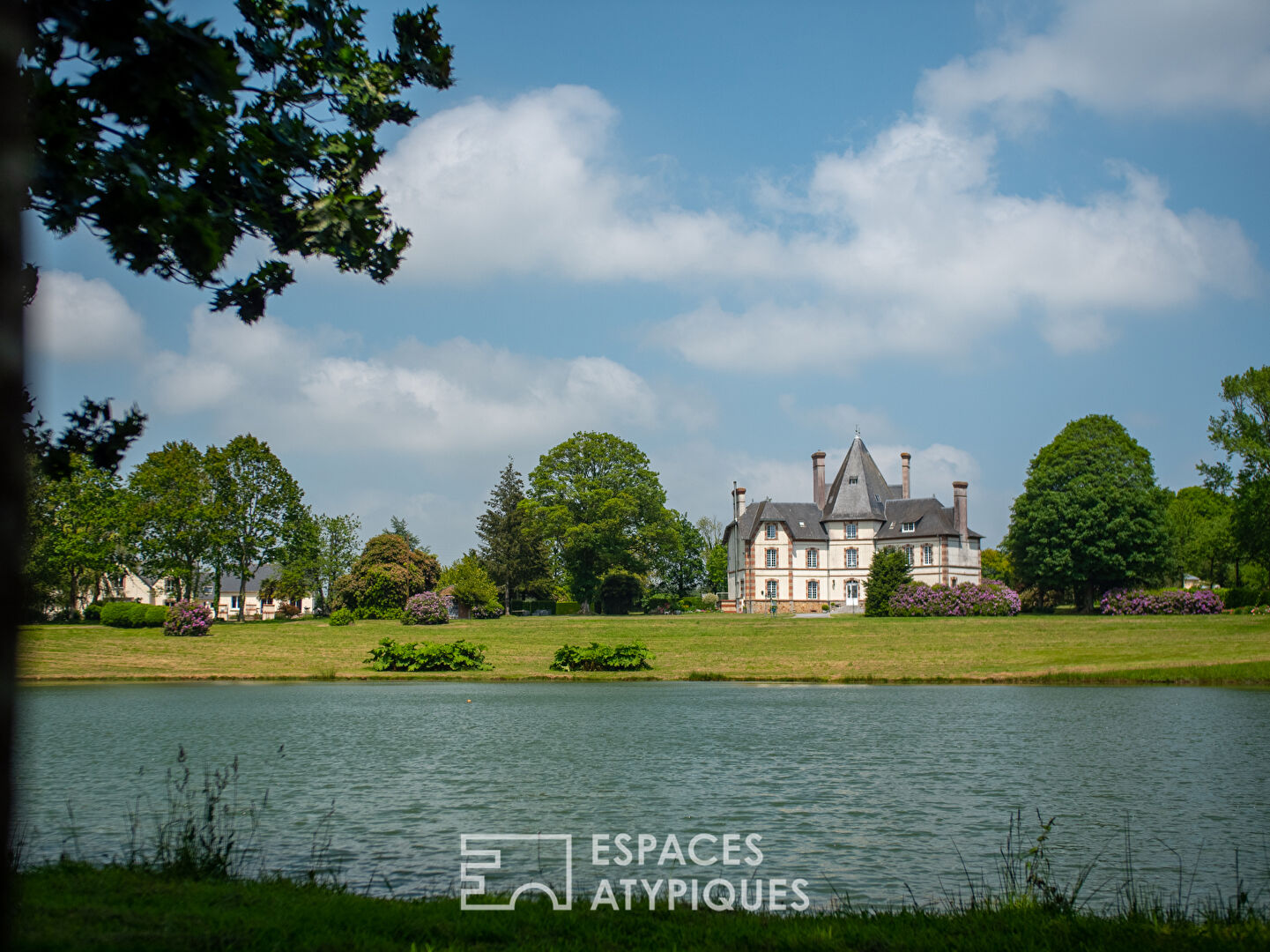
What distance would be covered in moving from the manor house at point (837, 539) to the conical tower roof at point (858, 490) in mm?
71

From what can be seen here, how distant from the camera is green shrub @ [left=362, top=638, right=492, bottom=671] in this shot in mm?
37000

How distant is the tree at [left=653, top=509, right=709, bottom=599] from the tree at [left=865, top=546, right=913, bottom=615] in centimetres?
2047

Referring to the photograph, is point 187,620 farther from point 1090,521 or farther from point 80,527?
point 1090,521

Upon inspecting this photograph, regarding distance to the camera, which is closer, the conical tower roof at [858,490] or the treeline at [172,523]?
the treeline at [172,523]

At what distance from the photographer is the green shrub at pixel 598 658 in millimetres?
36281

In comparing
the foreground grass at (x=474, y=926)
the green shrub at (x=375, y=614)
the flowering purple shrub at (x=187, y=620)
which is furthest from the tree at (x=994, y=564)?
the foreground grass at (x=474, y=926)

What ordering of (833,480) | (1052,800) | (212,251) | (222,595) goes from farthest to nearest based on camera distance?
(222,595), (833,480), (1052,800), (212,251)

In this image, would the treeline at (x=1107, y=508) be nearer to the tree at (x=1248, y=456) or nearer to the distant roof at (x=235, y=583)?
the tree at (x=1248, y=456)

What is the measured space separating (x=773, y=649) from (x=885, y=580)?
18.5m

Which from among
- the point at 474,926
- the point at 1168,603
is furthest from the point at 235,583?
the point at 474,926

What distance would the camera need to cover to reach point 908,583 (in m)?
59.1

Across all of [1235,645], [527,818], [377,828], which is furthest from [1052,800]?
[1235,645]

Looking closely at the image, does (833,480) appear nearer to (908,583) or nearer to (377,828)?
(908,583)

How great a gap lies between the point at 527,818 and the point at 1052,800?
6562 mm
